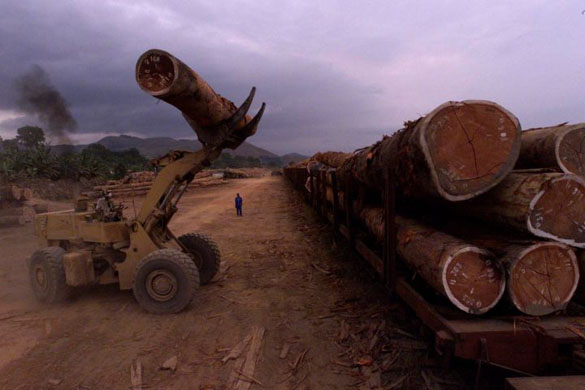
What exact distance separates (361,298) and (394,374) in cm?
209

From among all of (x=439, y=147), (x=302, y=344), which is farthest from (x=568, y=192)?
(x=302, y=344)

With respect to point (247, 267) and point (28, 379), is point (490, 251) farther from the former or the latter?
point (247, 267)

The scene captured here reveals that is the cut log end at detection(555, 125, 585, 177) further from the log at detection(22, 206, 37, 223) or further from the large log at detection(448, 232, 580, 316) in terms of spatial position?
the log at detection(22, 206, 37, 223)

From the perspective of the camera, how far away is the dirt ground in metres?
3.99

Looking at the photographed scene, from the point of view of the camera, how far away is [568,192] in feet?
10.1

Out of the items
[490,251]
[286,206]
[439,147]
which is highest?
[439,147]

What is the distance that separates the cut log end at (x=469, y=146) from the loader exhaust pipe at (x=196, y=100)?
3199mm

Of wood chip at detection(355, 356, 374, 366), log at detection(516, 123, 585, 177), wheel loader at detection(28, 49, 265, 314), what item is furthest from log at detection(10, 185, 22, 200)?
log at detection(516, 123, 585, 177)

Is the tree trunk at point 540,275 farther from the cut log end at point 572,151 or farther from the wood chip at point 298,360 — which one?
the wood chip at point 298,360

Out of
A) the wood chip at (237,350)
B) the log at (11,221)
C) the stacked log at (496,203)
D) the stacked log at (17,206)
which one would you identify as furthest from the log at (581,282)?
the log at (11,221)

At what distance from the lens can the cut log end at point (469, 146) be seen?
132 inches

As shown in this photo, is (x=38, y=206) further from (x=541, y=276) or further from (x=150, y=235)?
(x=541, y=276)

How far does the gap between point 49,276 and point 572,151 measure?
709 cm

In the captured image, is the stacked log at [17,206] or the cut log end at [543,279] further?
the stacked log at [17,206]
